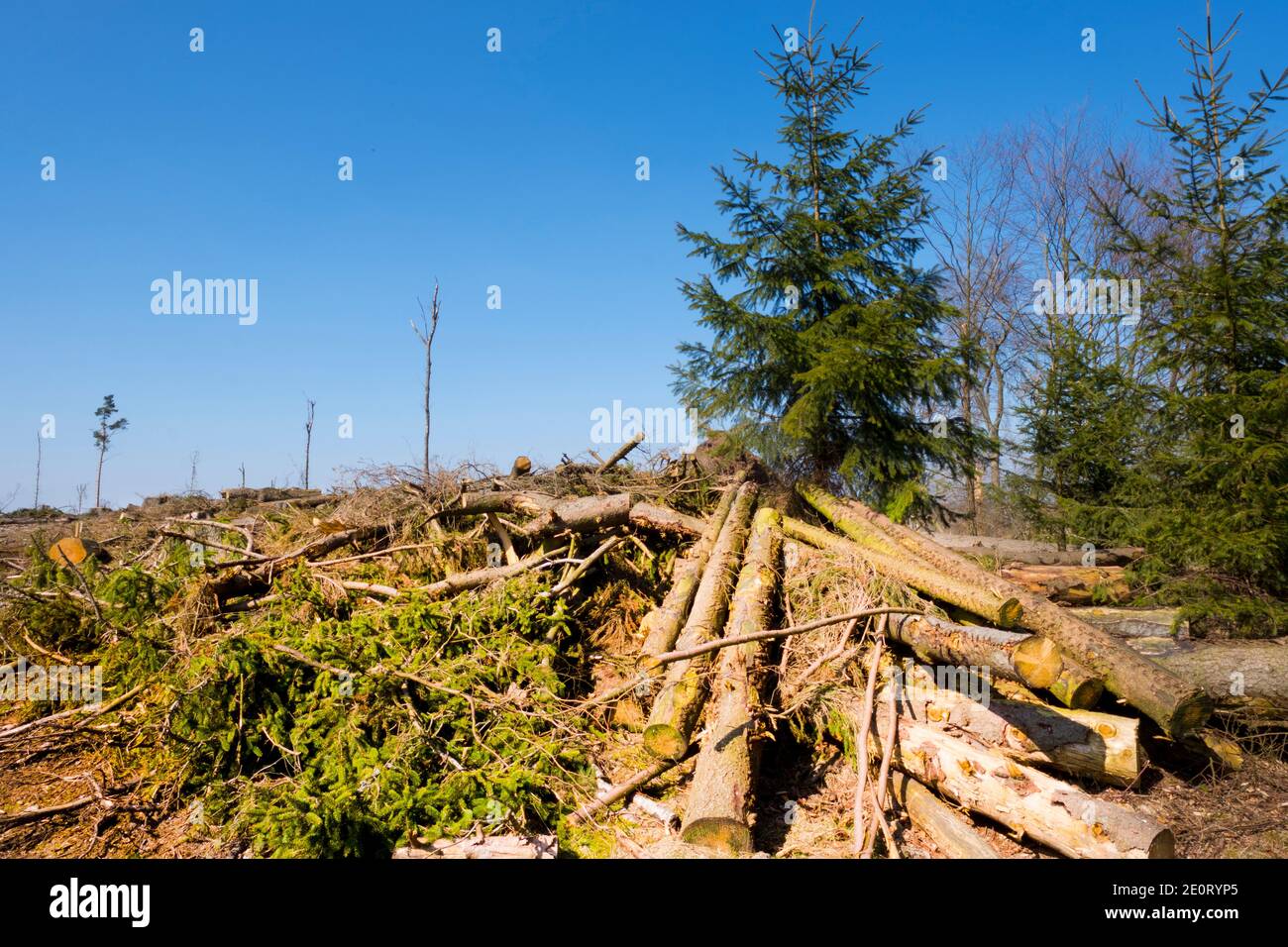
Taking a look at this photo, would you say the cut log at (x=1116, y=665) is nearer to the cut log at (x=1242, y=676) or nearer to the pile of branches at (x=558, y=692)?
the pile of branches at (x=558, y=692)

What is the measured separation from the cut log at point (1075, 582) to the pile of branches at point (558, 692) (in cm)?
406

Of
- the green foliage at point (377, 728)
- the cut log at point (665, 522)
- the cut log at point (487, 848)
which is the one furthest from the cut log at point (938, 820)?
the cut log at point (665, 522)

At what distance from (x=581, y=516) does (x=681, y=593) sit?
138cm

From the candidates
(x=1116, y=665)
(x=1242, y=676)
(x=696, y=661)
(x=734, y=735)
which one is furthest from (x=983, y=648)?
(x=1242, y=676)

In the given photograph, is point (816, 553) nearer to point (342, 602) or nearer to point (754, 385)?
point (754, 385)

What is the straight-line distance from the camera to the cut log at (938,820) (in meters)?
4.12

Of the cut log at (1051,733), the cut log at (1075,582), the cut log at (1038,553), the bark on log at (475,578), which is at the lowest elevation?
the cut log at (1051,733)

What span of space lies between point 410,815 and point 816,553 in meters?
3.98

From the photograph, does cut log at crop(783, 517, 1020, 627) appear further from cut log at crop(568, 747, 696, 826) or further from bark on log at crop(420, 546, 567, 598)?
bark on log at crop(420, 546, 567, 598)

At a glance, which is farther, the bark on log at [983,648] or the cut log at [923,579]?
the cut log at [923,579]

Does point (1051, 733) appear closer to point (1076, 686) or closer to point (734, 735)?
point (1076, 686)

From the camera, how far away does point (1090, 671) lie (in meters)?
5.00

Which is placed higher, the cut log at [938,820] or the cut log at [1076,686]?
the cut log at [1076,686]

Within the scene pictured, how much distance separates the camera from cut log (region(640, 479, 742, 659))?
6.03 m
